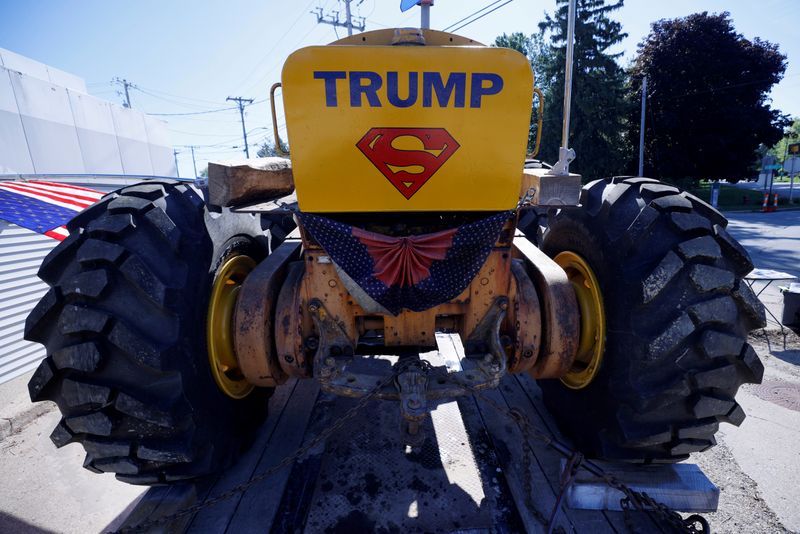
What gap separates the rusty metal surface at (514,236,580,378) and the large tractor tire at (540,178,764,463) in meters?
0.17

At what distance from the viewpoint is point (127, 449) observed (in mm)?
2266

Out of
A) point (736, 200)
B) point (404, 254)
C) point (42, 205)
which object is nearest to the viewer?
point (404, 254)

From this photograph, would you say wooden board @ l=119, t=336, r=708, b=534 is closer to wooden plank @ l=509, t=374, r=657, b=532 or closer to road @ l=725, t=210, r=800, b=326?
wooden plank @ l=509, t=374, r=657, b=532

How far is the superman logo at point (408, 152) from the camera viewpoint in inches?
91.6

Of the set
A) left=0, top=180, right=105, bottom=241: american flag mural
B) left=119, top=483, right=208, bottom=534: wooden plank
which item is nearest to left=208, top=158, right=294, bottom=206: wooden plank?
left=119, top=483, right=208, bottom=534: wooden plank

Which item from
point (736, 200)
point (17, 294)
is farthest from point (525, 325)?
point (736, 200)

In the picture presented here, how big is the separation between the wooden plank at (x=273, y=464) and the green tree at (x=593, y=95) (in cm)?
2411

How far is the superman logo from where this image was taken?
2.33 m

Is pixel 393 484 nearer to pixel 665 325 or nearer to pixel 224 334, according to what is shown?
pixel 224 334

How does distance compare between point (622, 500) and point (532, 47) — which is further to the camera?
point (532, 47)

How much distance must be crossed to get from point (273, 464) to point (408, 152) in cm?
250

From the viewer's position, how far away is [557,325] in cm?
272

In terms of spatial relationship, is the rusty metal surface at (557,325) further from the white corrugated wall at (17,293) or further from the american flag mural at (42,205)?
the white corrugated wall at (17,293)

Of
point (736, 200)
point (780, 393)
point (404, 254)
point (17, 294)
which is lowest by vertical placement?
point (736, 200)
